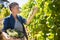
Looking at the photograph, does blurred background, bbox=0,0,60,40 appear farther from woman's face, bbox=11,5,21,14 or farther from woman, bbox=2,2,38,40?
woman's face, bbox=11,5,21,14

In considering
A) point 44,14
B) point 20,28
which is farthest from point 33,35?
point 44,14

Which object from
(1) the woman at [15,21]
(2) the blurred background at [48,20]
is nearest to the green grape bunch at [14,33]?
(1) the woman at [15,21]

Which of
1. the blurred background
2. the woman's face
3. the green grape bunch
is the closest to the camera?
the blurred background

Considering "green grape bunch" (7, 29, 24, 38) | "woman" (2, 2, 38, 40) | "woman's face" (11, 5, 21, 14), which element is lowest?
"green grape bunch" (7, 29, 24, 38)

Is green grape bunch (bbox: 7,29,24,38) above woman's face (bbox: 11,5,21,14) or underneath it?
underneath

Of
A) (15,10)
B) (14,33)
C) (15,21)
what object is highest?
(15,10)

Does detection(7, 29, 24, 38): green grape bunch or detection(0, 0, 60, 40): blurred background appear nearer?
detection(0, 0, 60, 40): blurred background

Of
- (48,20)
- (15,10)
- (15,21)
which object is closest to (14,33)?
(15,21)

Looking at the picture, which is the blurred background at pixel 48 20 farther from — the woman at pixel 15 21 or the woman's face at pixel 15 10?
the woman's face at pixel 15 10

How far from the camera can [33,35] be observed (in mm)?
5875

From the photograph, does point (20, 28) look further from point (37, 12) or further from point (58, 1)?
point (58, 1)

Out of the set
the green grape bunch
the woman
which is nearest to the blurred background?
the woman

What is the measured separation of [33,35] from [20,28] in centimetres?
50

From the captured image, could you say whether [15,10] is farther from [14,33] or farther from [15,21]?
[14,33]
